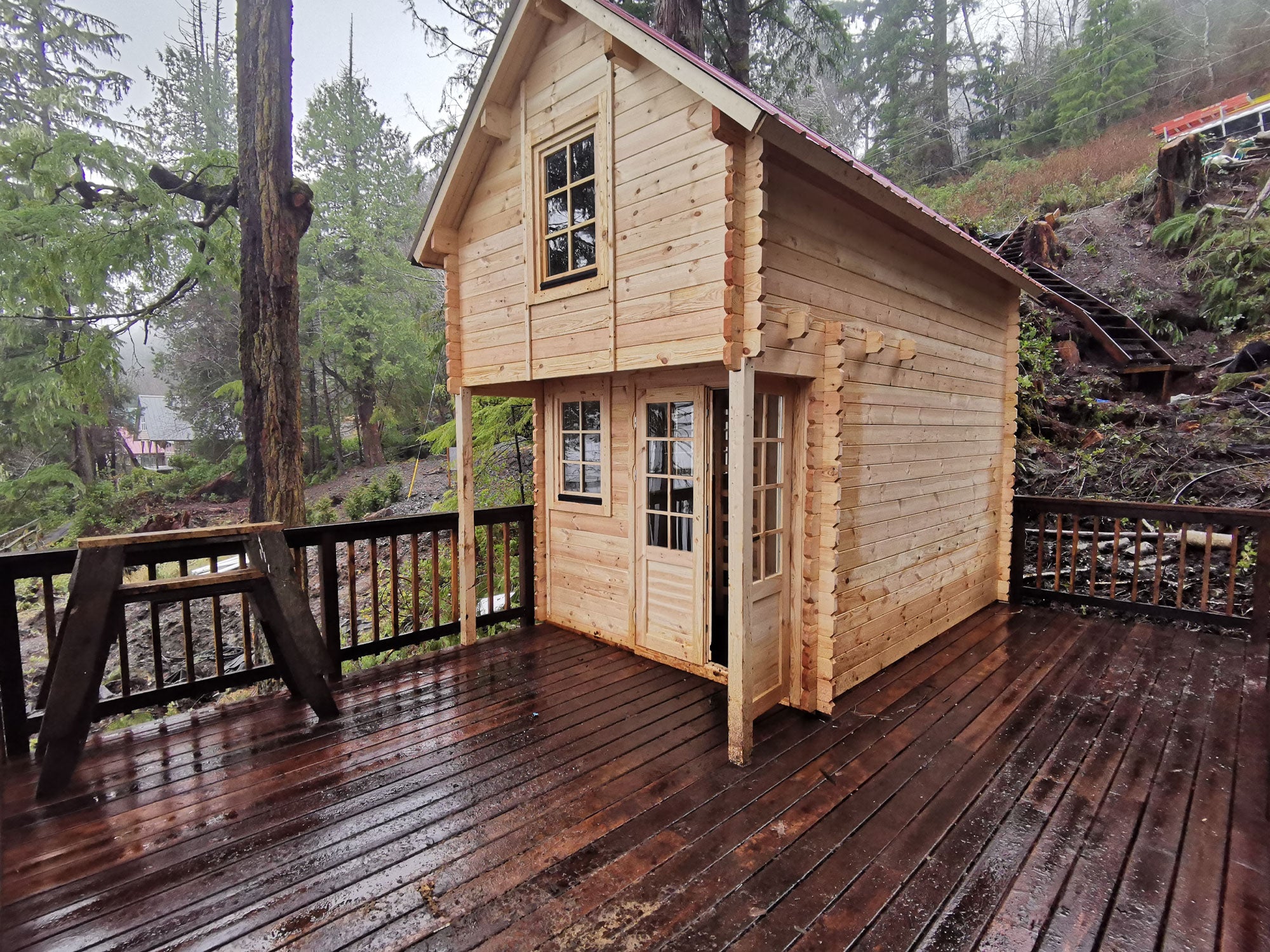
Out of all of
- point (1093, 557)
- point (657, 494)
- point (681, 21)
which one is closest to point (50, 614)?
point (657, 494)

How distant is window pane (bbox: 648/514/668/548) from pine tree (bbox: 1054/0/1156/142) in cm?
1987

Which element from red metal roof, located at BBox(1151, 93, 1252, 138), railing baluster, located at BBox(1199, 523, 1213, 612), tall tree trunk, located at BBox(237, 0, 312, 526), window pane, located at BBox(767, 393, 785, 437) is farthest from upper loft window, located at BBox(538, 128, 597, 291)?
red metal roof, located at BBox(1151, 93, 1252, 138)

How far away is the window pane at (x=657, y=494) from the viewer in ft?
12.6

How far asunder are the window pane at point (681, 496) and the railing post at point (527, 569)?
1475 millimetres

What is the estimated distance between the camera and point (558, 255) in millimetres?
3717

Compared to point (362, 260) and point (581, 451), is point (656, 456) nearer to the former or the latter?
point (581, 451)

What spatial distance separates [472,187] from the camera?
420cm

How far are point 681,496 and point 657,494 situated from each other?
21 cm

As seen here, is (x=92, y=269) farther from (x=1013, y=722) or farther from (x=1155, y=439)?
(x=1155, y=439)

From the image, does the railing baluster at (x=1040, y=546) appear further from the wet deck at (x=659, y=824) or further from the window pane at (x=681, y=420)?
the window pane at (x=681, y=420)

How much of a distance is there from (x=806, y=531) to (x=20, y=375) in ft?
48.2

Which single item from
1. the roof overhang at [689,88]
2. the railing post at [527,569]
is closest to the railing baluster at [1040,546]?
the roof overhang at [689,88]

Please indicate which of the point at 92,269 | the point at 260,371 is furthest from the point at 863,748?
the point at 92,269

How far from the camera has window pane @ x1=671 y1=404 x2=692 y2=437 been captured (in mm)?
3697
